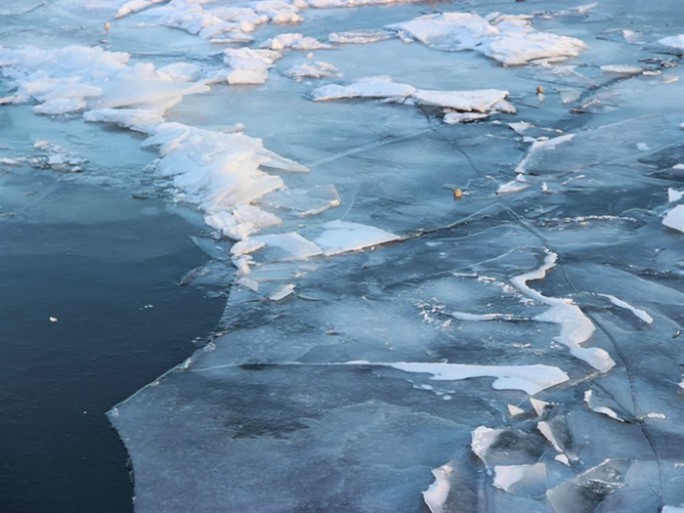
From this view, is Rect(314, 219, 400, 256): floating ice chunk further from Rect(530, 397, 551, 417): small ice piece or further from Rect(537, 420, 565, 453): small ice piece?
Rect(537, 420, 565, 453): small ice piece

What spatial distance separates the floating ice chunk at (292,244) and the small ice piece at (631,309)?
1729 millimetres

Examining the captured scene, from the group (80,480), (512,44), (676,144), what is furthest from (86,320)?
(512,44)

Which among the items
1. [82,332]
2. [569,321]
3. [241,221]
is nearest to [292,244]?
[241,221]

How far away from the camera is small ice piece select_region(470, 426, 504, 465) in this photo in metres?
4.12

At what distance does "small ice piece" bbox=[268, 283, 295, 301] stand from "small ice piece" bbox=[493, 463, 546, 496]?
1927 mm

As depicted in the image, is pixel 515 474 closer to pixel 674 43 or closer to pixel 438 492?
pixel 438 492

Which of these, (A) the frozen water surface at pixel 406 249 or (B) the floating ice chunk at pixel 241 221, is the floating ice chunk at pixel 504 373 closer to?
(A) the frozen water surface at pixel 406 249

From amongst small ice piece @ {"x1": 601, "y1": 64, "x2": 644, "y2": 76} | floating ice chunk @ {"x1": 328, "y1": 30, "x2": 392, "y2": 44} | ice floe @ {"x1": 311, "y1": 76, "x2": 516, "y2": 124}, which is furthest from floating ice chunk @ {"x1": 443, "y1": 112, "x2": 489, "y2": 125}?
floating ice chunk @ {"x1": 328, "y1": 30, "x2": 392, "y2": 44}

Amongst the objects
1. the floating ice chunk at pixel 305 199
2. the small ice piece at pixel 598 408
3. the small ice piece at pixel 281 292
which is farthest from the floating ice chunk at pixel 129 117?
the small ice piece at pixel 598 408

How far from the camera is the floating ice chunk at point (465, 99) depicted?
8891 millimetres

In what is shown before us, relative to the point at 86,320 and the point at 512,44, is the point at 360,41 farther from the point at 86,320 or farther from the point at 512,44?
the point at 86,320

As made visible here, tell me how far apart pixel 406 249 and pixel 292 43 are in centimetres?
585

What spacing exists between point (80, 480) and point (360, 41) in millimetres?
8497

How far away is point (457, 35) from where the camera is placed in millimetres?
11680
